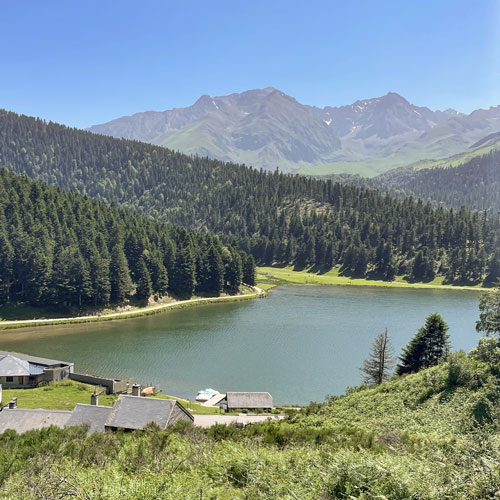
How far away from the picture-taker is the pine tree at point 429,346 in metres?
52.1

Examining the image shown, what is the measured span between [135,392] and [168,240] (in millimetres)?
90820

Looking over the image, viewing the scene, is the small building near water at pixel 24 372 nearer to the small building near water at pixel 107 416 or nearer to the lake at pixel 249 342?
the lake at pixel 249 342

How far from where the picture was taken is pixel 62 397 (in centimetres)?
5003

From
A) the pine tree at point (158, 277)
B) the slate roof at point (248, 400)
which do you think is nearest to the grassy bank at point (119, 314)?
the pine tree at point (158, 277)

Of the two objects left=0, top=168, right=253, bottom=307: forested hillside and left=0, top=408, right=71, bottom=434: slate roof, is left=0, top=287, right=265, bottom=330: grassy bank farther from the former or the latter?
left=0, top=408, right=71, bottom=434: slate roof

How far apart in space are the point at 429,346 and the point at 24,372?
53.0 metres

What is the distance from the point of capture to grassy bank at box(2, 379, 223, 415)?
4678 centimetres

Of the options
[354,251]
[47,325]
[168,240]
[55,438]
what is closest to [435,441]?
[55,438]

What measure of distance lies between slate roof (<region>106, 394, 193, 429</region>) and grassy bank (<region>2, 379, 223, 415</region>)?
9942 mm

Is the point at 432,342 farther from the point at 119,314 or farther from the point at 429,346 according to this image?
the point at 119,314

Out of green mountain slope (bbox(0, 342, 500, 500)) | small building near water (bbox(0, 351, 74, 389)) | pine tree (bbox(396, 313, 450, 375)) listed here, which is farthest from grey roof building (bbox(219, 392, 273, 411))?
small building near water (bbox(0, 351, 74, 389))

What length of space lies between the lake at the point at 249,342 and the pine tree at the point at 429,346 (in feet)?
31.3

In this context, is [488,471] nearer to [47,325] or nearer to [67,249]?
[47,325]

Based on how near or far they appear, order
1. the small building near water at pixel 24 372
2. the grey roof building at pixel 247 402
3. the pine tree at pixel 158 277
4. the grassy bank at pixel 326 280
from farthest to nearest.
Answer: the grassy bank at pixel 326 280 < the pine tree at pixel 158 277 < the small building near water at pixel 24 372 < the grey roof building at pixel 247 402
